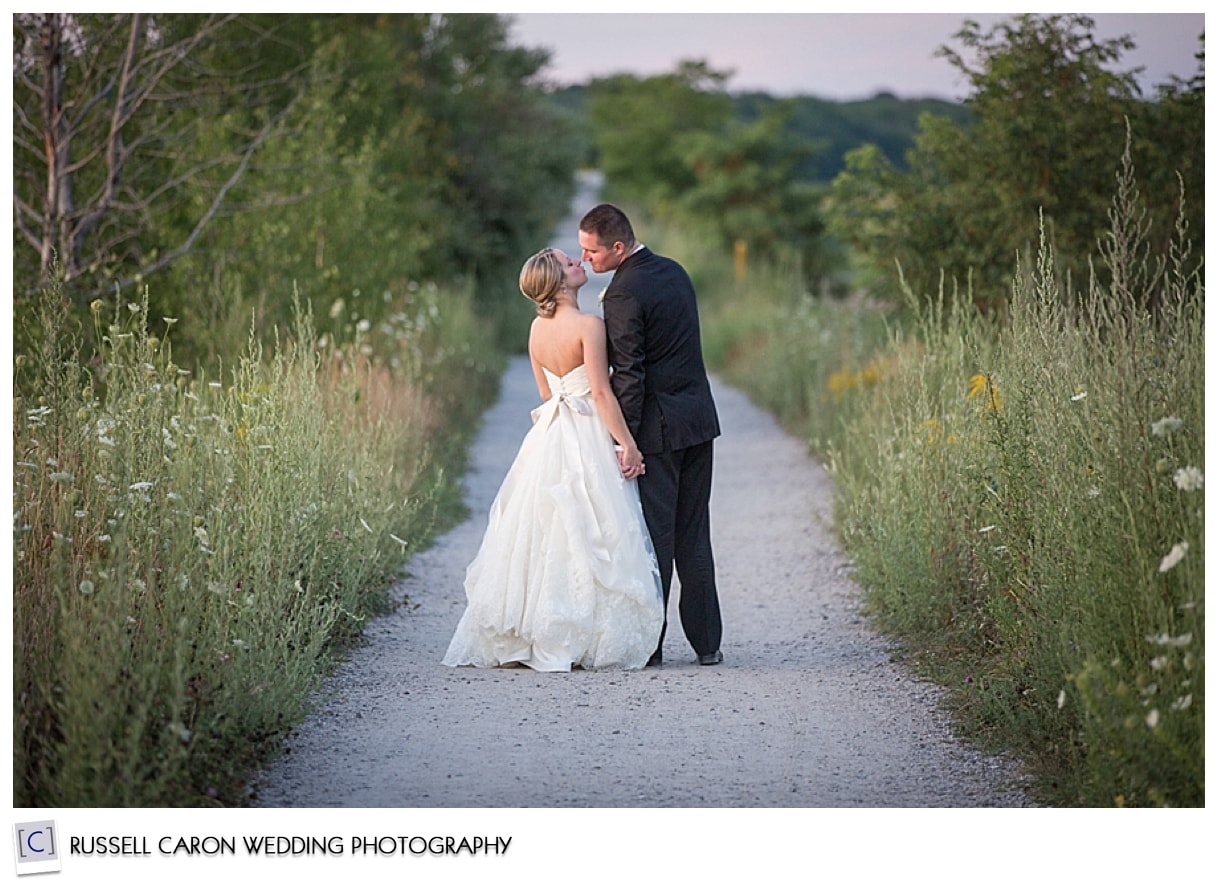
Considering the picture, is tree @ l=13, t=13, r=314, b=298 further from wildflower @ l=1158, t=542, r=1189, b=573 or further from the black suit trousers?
wildflower @ l=1158, t=542, r=1189, b=573

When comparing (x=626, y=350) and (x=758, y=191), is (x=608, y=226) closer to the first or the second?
(x=626, y=350)

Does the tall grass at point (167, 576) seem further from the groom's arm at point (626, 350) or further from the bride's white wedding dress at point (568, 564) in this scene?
the groom's arm at point (626, 350)

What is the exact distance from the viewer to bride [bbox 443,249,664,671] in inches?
244

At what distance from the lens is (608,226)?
6180 millimetres

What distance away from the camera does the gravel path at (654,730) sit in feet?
15.8

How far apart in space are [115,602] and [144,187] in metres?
8.35

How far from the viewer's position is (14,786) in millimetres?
4379

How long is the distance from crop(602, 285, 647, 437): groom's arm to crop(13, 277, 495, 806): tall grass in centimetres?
147

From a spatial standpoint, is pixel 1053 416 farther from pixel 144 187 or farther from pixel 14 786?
pixel 144 187

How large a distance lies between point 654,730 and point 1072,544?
5.48ft

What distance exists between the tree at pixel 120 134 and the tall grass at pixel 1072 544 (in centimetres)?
A: 540

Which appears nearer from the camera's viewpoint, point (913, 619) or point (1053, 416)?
point (1053, 416)
